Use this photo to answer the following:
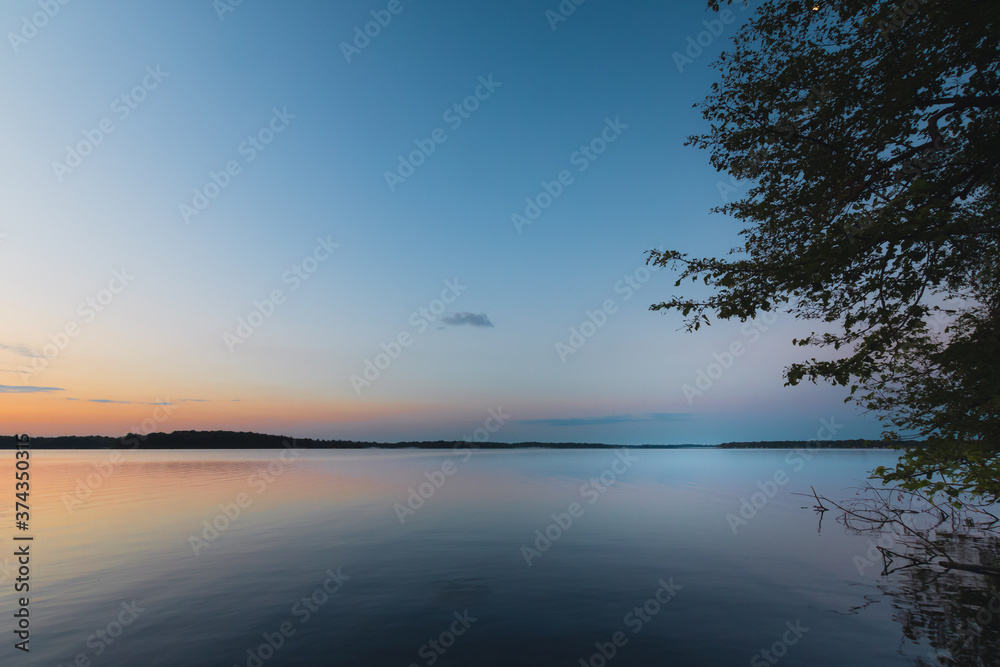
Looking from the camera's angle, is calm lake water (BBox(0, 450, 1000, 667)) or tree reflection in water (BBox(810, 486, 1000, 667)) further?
calm lake water (BBox(0, 450, 1000, 667))

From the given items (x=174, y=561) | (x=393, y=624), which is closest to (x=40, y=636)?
(x=174, y=561)

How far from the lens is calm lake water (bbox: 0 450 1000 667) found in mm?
11062

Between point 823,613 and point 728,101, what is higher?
point 728,101

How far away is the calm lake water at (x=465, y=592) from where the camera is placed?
36.3 ft

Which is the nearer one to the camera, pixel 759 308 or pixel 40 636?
pixel 759 308

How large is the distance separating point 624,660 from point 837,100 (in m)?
13.6

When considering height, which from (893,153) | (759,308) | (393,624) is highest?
(893,153)

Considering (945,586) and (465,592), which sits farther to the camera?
(945,586)

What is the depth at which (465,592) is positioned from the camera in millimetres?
14953

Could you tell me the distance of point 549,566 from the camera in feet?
59.1

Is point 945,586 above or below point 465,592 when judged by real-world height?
above

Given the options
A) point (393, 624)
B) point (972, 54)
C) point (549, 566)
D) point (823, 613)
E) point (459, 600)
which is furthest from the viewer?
point (549, 566)

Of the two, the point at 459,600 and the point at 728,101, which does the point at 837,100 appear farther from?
the point at 459,600

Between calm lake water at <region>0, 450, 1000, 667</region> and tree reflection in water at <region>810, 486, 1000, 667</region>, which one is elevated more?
tree reflection in water at <region>810, 486, 1000, 667</region>
